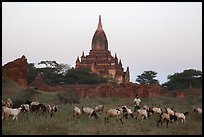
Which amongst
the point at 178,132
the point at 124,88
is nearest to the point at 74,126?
the point at 178,132

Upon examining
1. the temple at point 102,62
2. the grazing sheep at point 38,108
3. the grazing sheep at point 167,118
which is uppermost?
the temple at point 102,62

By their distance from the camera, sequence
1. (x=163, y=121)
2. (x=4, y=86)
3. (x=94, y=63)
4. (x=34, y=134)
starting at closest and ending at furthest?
(x=34, y=134) < (x=163, y=121) < (x=4, y=86) < (x=94, y=63)

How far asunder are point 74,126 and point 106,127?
912mm

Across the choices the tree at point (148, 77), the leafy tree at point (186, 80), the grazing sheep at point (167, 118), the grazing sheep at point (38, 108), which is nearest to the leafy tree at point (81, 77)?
the leafy tree at point (186, 80)

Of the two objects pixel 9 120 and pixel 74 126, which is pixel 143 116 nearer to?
pixel 74 126

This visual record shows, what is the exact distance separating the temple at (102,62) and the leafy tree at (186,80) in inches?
357

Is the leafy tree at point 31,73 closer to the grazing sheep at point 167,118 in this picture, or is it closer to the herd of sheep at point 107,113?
the herd of sheep at point 107,113

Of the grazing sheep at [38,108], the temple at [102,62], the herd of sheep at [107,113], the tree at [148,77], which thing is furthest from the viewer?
the tree at [148,77]

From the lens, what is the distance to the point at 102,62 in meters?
48.0

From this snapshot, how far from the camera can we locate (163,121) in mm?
10359

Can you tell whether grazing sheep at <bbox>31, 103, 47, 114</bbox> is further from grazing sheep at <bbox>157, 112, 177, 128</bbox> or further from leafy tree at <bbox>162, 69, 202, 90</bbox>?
leafy tree at <bbox>162, 69, 202, 90</bbox>

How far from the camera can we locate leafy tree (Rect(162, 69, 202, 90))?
40.1 m

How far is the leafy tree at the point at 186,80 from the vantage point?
4009 cm

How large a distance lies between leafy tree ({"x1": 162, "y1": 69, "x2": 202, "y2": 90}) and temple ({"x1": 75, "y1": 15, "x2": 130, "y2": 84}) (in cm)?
907
